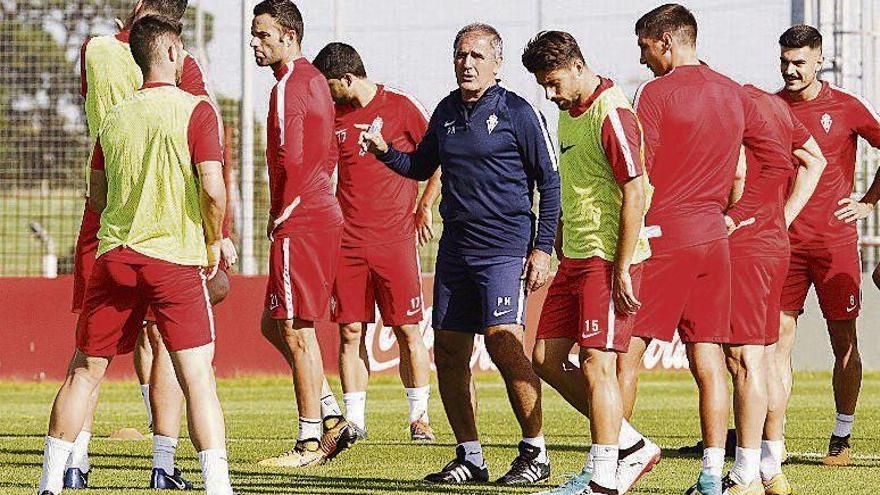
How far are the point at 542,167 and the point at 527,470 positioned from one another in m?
1.62

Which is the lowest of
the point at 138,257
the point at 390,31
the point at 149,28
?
the point at 138,257

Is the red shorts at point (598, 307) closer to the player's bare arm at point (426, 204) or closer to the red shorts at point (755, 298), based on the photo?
the red shorts at point (755, 298)

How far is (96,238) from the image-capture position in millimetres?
8695

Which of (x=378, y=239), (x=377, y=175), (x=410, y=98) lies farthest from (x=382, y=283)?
(x=410, y=98)

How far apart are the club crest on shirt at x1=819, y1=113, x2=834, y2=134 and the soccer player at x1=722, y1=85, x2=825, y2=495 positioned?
137cm

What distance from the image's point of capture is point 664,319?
26.7 ft

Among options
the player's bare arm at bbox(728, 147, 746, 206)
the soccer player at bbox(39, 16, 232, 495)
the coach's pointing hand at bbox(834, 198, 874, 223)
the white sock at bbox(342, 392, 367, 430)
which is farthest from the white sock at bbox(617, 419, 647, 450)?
the white sock at bbox(342, 392, 367, 430)

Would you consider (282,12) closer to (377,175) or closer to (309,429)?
(377,175)

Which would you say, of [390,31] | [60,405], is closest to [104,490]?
[60,405]

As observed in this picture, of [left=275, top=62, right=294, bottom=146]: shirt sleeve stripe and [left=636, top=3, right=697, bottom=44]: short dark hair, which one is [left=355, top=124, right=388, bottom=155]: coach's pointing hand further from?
[left=636, top=3, right=697, bottom=44]: short dark hair

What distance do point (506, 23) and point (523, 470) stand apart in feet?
40.5

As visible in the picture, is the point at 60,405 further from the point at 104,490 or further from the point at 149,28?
the point at 149,28

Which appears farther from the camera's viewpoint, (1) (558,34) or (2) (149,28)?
(1) (558,34)

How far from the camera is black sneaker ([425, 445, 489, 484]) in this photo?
911 centimetres
